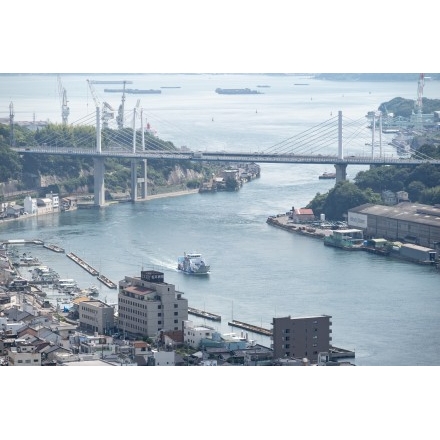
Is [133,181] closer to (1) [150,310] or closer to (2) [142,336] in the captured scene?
(1) [150,310]

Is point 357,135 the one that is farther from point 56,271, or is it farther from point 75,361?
point 75,361

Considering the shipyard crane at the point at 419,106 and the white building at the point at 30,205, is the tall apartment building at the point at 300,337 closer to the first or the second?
the white building at the point at 30,205

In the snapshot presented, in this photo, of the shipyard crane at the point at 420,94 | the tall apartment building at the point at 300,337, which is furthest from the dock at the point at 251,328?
the shipyard crane at the point at 420,94

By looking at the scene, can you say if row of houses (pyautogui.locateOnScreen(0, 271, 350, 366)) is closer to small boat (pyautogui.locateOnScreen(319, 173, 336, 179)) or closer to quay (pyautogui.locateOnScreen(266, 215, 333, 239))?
quay (pyautogui.locateOnScreen(266, 215, 333, 239))

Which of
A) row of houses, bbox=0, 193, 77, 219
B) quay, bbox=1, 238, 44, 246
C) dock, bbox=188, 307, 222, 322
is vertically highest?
row of houses, bbox=0, 193, 77, 219

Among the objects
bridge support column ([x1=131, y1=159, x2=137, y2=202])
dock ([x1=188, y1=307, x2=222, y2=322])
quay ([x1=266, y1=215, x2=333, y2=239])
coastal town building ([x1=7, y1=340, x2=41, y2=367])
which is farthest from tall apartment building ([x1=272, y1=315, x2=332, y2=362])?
bridge support column ([x1=131, y1=159, x2=137, y2=202])

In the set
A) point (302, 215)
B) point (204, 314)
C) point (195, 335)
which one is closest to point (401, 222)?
point (302, 215)

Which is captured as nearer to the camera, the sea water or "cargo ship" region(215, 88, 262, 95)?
the sea water

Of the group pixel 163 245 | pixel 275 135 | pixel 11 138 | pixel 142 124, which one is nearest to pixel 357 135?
pixel 275 135
